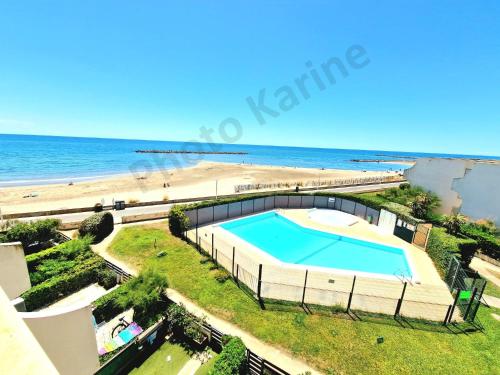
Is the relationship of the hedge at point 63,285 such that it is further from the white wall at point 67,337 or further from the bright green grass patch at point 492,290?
the bright green grass patch at point 492,290

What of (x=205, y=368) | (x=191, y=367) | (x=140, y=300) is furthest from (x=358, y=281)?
(x=140, y=300)

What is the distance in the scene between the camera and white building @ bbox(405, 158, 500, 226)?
2130 cm

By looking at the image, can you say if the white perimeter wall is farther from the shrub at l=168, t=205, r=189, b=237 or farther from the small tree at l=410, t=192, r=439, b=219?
the shrub at l=168, t=205, r=189, b=237

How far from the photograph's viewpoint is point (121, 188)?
123ft

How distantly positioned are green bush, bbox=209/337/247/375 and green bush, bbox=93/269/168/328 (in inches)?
163

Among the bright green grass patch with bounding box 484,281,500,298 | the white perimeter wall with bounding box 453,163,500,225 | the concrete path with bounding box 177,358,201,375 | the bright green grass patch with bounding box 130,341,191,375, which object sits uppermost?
the white perimeter wall with bounding box 453,163,500,225

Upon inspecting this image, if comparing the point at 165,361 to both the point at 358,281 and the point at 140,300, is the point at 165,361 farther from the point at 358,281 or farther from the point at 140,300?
the point at 358,281

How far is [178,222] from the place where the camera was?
63.2ft

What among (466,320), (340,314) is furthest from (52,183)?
(466,320)

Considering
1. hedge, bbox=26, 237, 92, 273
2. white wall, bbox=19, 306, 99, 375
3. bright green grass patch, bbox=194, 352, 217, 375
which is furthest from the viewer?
hedge, bbox=26, 237, 92, 273

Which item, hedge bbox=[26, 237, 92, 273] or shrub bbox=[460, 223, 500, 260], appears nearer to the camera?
hedge bbox=[26, 237, 92, 273]

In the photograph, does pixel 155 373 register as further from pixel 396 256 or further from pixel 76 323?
pixel 396 256

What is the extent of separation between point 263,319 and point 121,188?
34338mm

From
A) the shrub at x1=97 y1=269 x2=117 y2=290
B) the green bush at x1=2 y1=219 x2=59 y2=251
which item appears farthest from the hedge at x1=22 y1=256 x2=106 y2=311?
the green bush at x1=2 y1=219 x2=59 y2=251
